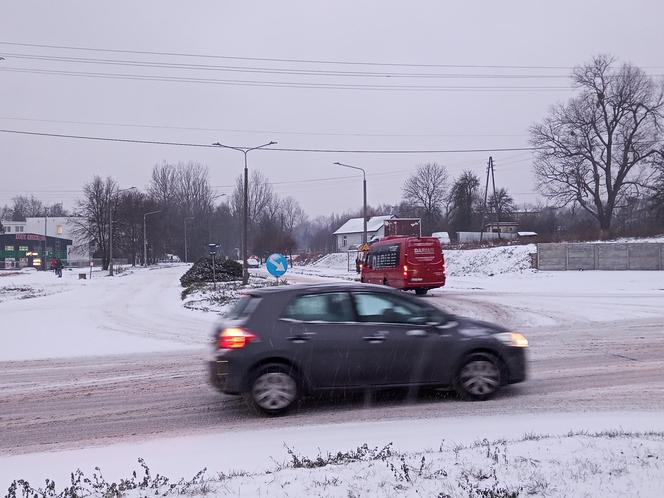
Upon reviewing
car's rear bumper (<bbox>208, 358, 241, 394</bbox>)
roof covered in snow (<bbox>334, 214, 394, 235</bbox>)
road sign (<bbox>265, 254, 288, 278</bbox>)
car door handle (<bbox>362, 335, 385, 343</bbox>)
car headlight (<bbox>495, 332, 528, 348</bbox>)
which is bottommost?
car's rear bumper (<bbox>208, 358, 241, 394</bbox>)

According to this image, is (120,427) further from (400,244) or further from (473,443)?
(400,244)

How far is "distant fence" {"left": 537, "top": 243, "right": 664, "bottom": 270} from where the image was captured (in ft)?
139

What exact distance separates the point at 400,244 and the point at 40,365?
17.6 metres

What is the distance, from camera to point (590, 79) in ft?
203

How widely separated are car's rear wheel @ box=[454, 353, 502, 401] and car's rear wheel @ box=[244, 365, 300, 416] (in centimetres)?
215

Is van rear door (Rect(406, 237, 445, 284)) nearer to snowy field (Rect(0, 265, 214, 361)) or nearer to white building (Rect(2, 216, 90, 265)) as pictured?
snowy field (Rect(0, 265, 214, 361))

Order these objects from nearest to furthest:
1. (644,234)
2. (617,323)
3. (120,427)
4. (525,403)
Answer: (120,427) < (525,403) < (617,323) < (644,234)

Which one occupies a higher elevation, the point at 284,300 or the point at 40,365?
the point at 284,300

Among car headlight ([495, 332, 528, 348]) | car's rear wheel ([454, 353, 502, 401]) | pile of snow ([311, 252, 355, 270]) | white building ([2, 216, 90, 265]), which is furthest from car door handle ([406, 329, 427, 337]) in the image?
white building ([2, 216, 90, 265])

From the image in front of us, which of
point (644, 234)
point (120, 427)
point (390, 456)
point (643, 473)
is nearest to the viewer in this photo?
point (643, 473)

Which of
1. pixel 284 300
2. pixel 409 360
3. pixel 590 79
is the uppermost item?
pixel 590 79

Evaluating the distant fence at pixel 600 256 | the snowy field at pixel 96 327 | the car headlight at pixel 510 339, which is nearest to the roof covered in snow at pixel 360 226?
the distant fence at pixel 600 256

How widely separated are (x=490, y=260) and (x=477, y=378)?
43204 millimetres

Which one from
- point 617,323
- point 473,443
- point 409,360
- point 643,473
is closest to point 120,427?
point 409,360
